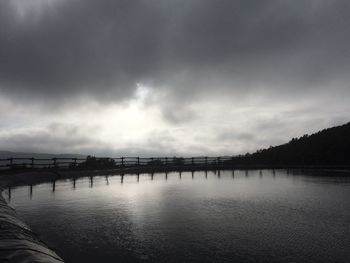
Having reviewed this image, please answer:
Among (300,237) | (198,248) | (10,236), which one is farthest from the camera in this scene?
(300,237)

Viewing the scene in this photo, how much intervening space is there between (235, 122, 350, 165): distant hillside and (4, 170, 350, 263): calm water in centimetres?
3475

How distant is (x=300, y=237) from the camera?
8586 millimetres

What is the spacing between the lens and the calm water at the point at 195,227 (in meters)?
7.38

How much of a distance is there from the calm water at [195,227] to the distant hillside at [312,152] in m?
34.7

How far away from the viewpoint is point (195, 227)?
9.85 metres

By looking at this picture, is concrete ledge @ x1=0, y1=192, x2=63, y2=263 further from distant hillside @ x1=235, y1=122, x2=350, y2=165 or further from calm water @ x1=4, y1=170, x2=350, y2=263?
distant hillside @ x1=235, y1=122, x2=350, y2=165

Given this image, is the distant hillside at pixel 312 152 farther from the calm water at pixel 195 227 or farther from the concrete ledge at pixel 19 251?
the concrete ledge at pixel 19 251

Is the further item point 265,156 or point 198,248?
Result: point 265,156

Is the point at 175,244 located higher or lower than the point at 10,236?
lower

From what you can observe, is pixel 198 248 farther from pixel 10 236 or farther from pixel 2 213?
pixel 2 213

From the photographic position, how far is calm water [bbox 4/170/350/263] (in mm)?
7375

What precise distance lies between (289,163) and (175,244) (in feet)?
159

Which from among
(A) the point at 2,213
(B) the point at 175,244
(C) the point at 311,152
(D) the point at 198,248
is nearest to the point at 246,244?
(D) the point at 198,248

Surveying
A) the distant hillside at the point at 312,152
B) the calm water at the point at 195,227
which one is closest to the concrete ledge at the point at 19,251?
the calm water at the point at 195,227
